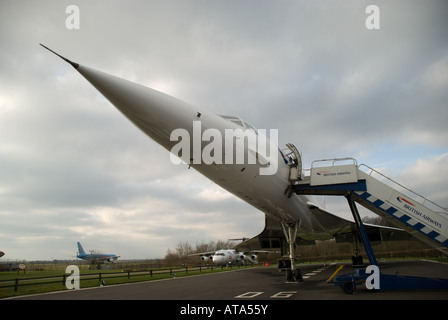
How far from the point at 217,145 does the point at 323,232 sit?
11.9m

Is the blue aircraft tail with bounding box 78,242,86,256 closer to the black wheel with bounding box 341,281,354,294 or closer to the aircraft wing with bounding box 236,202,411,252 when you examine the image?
the aircraft wing with bounding box 236,202,411,252

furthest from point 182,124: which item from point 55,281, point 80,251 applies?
point 80,251

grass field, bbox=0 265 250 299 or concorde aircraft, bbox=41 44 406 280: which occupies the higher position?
concorde aircraft, bbox=41 44 406 280

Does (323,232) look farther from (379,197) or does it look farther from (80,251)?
(80,251)

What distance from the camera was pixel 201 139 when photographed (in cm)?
606

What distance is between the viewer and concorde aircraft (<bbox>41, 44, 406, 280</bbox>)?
5223 millimetres

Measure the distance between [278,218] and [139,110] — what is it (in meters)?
7.44

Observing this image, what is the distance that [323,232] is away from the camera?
16.1 meters

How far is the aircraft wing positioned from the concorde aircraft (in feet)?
8.32

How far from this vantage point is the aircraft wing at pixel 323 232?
1352cm

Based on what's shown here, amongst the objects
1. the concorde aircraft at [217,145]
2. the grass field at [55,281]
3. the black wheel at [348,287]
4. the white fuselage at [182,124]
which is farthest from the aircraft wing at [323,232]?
the grass field at [55,281]

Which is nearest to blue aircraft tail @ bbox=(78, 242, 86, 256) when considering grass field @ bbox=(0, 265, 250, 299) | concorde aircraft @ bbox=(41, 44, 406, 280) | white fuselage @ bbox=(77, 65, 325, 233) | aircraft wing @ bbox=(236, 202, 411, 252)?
grass field @ bbox=(0, 265, 250, 299)

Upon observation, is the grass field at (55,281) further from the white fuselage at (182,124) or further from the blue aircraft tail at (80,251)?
the blue aircraft tail at (80,251)
